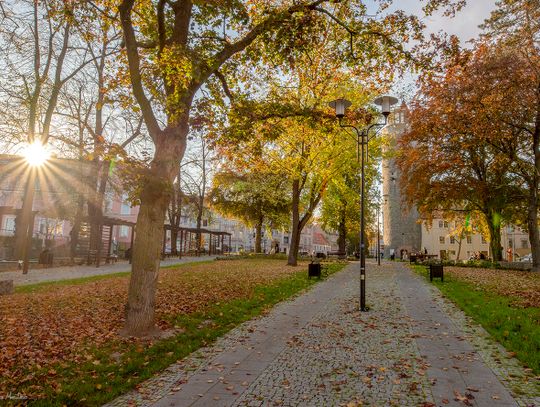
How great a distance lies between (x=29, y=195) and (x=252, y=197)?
25.6m

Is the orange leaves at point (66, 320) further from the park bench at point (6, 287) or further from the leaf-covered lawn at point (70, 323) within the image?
the park bench at point (6, 287)

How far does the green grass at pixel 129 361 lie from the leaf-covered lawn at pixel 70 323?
0.04m

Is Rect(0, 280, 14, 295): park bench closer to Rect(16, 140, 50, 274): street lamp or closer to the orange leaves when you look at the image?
the orange leaves

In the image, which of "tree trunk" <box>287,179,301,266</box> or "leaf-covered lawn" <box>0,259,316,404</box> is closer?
"leaf-covered lawn" <box>0,259,316,404</box>

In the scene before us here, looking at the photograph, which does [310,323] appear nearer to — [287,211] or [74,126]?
[74,126]

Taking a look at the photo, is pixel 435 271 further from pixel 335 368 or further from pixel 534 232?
pixel 335 368

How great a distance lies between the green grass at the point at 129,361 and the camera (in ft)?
15.3

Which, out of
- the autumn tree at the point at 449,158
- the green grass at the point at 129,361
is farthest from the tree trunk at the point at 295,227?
the green grass at the point at 129,361

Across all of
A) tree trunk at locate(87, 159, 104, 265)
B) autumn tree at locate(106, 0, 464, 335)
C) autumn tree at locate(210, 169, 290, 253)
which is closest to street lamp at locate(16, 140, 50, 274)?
tree trunk at locate(87, 159, 104, 265)

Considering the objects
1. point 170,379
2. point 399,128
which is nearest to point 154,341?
point 170,379

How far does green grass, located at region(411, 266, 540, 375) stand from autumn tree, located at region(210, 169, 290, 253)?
996 inches

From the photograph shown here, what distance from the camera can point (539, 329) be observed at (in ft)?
24.5

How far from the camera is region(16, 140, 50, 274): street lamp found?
17711 mm

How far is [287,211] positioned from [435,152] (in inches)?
798
